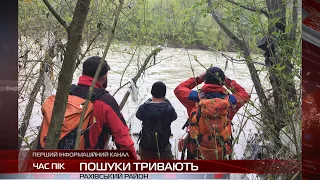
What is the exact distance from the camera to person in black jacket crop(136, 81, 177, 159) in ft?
7.99

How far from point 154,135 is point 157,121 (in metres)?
0.08

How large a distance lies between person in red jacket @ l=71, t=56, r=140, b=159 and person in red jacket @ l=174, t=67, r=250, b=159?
1.11ft

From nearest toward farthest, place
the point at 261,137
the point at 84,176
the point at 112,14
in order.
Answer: the point at 84,176 → the point at 261,137 → the point at 112,14

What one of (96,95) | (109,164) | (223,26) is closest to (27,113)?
(96,95)

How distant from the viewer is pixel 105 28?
2.67 metres

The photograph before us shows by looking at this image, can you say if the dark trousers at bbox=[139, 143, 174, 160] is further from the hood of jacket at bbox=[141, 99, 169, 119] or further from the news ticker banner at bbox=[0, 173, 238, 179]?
the hood of jacket at bbox=[141, 99, 169, 119]

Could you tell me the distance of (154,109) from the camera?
2.49 meters

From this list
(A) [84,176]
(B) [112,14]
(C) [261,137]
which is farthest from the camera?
(B) [112,14]

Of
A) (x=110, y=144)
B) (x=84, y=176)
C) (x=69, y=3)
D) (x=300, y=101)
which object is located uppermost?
(x=69, y=3)

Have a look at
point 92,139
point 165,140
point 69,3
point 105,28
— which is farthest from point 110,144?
point 69,3

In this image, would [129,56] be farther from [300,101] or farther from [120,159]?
[300,101]

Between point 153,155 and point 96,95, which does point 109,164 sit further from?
point 96,95

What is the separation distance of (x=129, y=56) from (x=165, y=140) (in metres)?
0.59

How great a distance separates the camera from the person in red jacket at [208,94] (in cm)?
244
